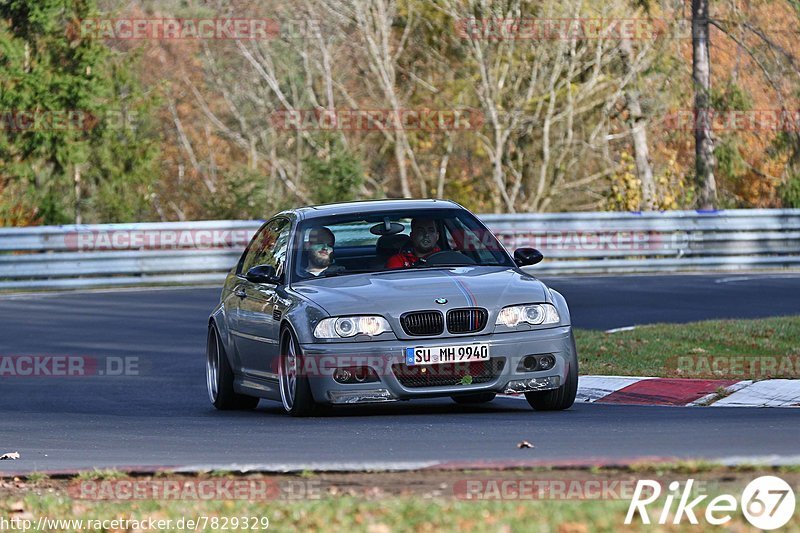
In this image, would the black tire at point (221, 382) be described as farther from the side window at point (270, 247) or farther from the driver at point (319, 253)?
the driver at point (319, 253)

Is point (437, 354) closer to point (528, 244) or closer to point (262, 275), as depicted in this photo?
point (262, 275)

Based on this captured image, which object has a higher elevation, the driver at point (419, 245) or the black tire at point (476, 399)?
the driver at point (419, 245)

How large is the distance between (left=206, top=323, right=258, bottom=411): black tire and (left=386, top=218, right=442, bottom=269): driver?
1.75 metres

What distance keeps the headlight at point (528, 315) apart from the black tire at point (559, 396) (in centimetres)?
35

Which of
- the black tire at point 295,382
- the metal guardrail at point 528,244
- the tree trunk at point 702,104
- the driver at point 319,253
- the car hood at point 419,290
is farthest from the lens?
the tree trunk at point 702,104

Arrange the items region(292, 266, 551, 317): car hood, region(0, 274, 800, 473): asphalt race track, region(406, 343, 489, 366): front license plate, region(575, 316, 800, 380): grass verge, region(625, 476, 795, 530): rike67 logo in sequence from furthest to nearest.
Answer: region(575, 316, 800, 380): grass verge, region(292, 266, 551, 317): car hood, region(406, 343, 489, 366): front license plate, region(0, 274, 800, 473): asphalt race track, region(625, 476, 795, 530): rike67 logo

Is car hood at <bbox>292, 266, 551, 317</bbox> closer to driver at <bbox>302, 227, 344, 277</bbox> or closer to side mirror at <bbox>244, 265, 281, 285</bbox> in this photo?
driver at <bbox>302, 227, 344, 277</bbox>

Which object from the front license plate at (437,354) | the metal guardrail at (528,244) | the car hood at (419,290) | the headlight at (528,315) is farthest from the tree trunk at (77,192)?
the front license plate at (437,354)

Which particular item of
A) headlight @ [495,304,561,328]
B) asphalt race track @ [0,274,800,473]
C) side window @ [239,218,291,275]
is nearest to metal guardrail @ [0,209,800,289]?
asphalt race track @ [0,274,800,473]

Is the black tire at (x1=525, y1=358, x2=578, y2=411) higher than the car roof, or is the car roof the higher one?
the car roof

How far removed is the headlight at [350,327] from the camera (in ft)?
34.9

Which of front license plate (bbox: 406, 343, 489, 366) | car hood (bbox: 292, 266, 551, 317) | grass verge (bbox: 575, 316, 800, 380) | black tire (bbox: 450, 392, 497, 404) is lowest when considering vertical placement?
grass verge (bbox: 575, 316, 800, 380)

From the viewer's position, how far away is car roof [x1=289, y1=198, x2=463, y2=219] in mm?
12250

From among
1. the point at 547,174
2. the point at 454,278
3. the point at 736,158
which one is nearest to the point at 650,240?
the point at 736,158
